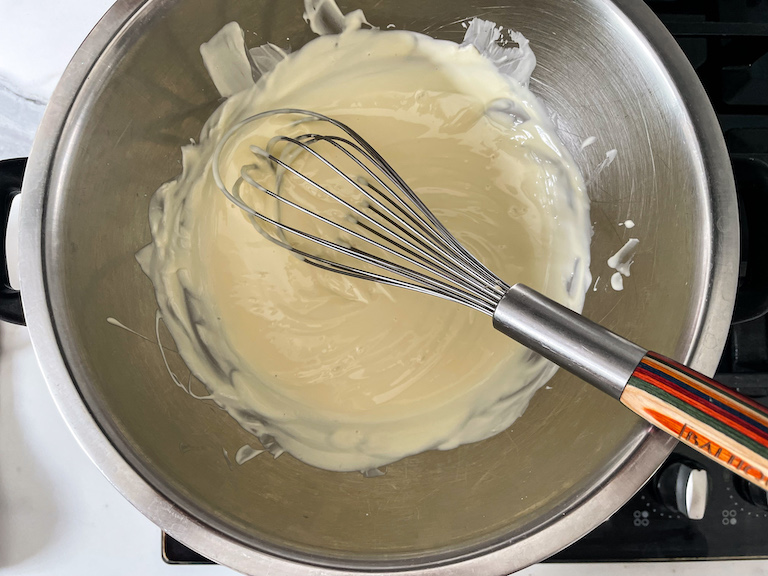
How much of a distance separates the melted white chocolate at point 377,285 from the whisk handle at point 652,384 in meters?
0.27

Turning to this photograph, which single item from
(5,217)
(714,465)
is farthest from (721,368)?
(5,217)

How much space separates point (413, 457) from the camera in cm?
81

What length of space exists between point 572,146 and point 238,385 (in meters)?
0.62

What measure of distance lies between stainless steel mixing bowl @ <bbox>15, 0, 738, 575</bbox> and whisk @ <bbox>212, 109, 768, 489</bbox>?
119 millimetres

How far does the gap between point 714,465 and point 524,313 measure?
1.49 ft

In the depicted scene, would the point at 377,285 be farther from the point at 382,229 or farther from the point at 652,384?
the point at 652,384

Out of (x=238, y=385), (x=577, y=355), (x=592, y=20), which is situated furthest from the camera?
(x=238, y=385)

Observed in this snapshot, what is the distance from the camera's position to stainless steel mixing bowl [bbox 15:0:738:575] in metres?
0.63

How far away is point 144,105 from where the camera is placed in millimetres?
724

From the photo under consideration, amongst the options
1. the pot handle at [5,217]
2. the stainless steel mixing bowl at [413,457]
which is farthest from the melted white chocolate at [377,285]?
the pot handle at [5,217]

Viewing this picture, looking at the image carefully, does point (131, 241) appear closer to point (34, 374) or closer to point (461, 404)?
point (34, 374)

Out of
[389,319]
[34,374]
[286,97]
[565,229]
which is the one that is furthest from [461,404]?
[34,374]

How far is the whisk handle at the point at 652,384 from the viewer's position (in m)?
0.48

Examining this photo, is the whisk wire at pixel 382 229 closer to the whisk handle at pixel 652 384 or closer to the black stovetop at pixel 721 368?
the whisk handle at pixel 652 384
